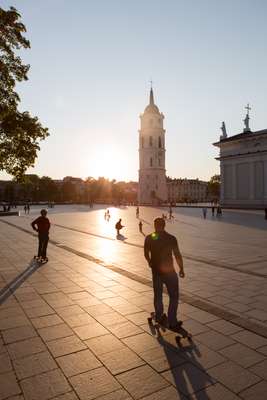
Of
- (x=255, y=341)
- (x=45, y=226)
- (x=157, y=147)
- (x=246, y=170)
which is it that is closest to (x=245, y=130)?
(x=246, y=170)

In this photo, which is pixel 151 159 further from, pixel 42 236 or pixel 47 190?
pixel 42 236

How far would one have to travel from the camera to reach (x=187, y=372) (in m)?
4.21

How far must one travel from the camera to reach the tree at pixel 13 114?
1324 centimetres

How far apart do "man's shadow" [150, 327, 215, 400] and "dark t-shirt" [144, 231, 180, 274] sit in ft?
3.78

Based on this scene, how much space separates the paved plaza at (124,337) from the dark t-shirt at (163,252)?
3.68 ft

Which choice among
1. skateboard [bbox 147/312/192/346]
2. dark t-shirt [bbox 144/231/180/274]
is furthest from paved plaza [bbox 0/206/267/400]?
dark t-shirt [bbox 144/231/180/274]

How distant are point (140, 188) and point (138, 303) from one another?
9868 cm

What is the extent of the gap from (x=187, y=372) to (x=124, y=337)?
1366mm

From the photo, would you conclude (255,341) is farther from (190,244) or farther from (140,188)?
(140,188)

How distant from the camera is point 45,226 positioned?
11977mm

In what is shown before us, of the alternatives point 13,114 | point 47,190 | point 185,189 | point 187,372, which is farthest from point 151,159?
point 187,372

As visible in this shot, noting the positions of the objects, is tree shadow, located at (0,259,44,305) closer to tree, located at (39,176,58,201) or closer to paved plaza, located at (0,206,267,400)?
paved plaza, located at (0,206,267,400)

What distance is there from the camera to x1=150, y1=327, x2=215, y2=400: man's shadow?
3811 mm

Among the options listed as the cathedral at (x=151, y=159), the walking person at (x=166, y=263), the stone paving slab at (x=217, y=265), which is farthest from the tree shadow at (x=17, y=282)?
the cathedral at (x=151, y=159)
